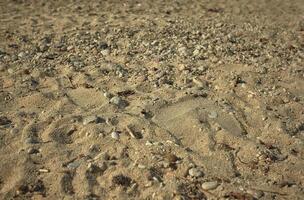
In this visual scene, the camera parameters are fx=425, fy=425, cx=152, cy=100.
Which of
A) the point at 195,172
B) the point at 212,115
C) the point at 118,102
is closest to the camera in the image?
the point at 195,172

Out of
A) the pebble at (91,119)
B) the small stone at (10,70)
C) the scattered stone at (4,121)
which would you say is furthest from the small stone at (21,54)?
the pebble at (91,119)

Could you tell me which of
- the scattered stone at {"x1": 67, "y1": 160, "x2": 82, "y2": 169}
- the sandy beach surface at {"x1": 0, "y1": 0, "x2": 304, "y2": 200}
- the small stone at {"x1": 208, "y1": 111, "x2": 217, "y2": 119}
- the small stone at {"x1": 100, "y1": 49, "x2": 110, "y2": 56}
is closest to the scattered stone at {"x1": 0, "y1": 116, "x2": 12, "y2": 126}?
the sandy beach surface at {"x1": 0, "y1": 0, "x2": 304, "y2": 200}

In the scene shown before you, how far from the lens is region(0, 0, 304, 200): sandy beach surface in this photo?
4.46 meters

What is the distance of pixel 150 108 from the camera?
5.50 metres

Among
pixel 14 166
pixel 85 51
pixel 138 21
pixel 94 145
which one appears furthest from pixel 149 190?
pixel 138 21

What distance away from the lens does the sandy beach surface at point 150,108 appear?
446cm

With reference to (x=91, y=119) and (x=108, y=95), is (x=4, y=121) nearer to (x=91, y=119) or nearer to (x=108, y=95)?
(x=91, y=119)

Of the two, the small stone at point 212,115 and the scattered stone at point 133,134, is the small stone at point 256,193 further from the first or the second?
the scattered stone at point 133,134

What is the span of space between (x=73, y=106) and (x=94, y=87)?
21.6 inches

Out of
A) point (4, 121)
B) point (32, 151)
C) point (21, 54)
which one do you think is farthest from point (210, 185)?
point (21, 54)

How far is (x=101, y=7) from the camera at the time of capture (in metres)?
9.35

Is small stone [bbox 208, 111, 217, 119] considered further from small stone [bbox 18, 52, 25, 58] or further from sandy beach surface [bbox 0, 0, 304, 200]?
small stone [bbox 18, 52, 25, 58]

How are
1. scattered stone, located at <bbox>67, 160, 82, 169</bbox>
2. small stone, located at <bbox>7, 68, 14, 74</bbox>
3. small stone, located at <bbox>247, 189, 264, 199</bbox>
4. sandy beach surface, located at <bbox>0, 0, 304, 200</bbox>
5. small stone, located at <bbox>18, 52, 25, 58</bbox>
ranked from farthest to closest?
small stone, located at <bbox>18, 52, 25, 58</bbox>
small stone, located at <bbox>7, 68, 14, 74</bbox>
scattered stone, located at <bbox>67, 160, 82, 169</bbox>
sandy beach surface, located at <bbox>0, 0, 304, 200</bbox>
small stone, located at <bbox>247, 189, 264, 199</bbox>

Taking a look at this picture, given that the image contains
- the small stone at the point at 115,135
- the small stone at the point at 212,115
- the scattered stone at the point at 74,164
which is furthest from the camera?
the small stone at the point at 212,115
